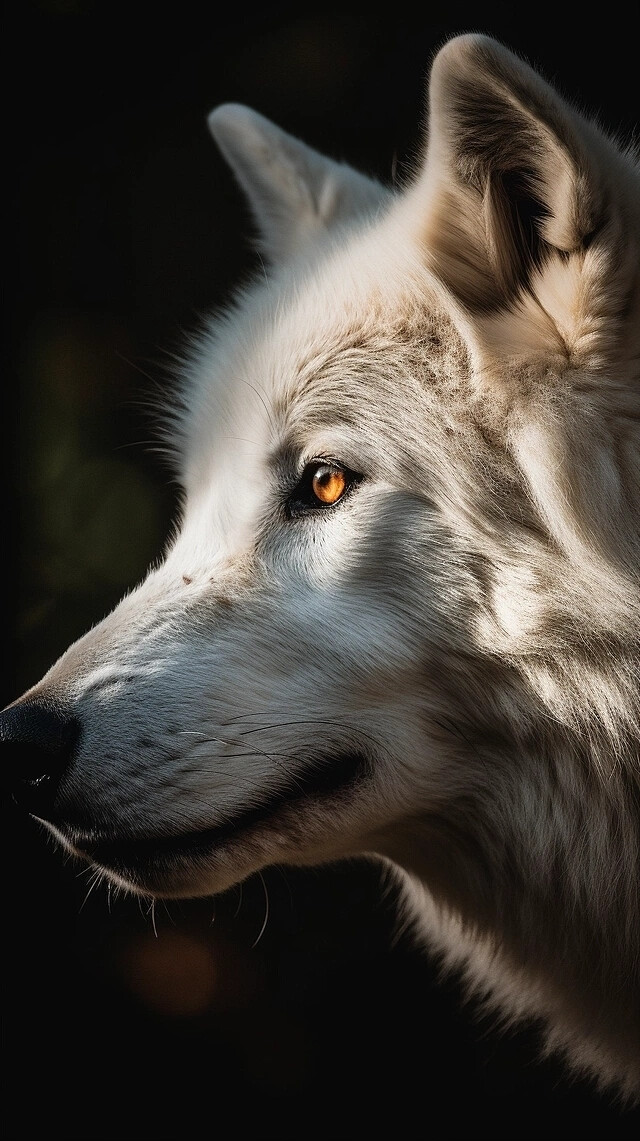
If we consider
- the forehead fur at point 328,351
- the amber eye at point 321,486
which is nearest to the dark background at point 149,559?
the forehead fur at point 328,351

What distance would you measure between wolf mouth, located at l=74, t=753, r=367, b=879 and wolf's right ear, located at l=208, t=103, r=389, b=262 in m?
1.11

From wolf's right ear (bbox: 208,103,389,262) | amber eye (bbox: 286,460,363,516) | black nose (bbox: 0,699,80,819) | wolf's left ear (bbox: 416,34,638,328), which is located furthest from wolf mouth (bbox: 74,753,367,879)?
wolf's right ear (bbox: 208,103,389,262)

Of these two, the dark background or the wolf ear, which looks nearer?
the wolf ear

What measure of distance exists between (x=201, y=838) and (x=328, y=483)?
520 millimetres

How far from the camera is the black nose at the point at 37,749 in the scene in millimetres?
1075

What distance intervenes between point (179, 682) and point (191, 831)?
0.65 ft

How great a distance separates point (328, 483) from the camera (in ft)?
4.05

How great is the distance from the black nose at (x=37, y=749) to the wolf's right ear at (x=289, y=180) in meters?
1.13

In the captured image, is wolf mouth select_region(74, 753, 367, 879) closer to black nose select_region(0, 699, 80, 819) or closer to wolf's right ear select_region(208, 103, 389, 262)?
black nose select_region(0, 699, 80, 819)

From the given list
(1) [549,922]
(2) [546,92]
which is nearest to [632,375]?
(2) [546,92]

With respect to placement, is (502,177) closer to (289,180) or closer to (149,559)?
(289,180)

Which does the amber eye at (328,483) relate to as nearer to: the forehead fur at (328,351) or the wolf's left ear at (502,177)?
the forehead fur at (328,351)

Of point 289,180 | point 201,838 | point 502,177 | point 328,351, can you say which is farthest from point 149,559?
point 502,177

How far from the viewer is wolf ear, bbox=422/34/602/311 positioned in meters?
0.96
